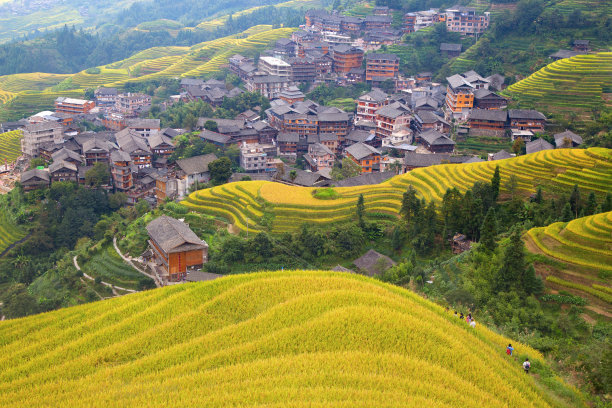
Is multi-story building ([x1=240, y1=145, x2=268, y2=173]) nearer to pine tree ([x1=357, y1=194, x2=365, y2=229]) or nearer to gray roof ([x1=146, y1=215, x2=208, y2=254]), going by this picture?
gray roof ([x1=146, y1=215, x2=208, y2=254])

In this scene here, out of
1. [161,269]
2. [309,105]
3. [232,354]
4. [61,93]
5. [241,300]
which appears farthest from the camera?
[61,93]

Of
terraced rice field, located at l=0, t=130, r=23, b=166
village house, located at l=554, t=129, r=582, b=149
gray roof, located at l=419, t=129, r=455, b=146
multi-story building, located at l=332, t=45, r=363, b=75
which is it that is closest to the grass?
village house, located at l=554, t=129, r=582, b=149

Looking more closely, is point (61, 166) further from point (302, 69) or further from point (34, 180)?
point (302, 69)

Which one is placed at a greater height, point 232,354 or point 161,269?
point 232,354

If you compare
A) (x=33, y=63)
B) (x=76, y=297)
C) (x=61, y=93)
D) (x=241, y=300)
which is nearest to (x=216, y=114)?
(x=61, y=93)

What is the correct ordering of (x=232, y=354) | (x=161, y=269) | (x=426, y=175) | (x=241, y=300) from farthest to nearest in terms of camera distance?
(x=426, y=175), (x=161, y=269), (x=241, y=300), (x=232, y=354)

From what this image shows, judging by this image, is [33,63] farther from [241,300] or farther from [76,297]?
[241,300]
